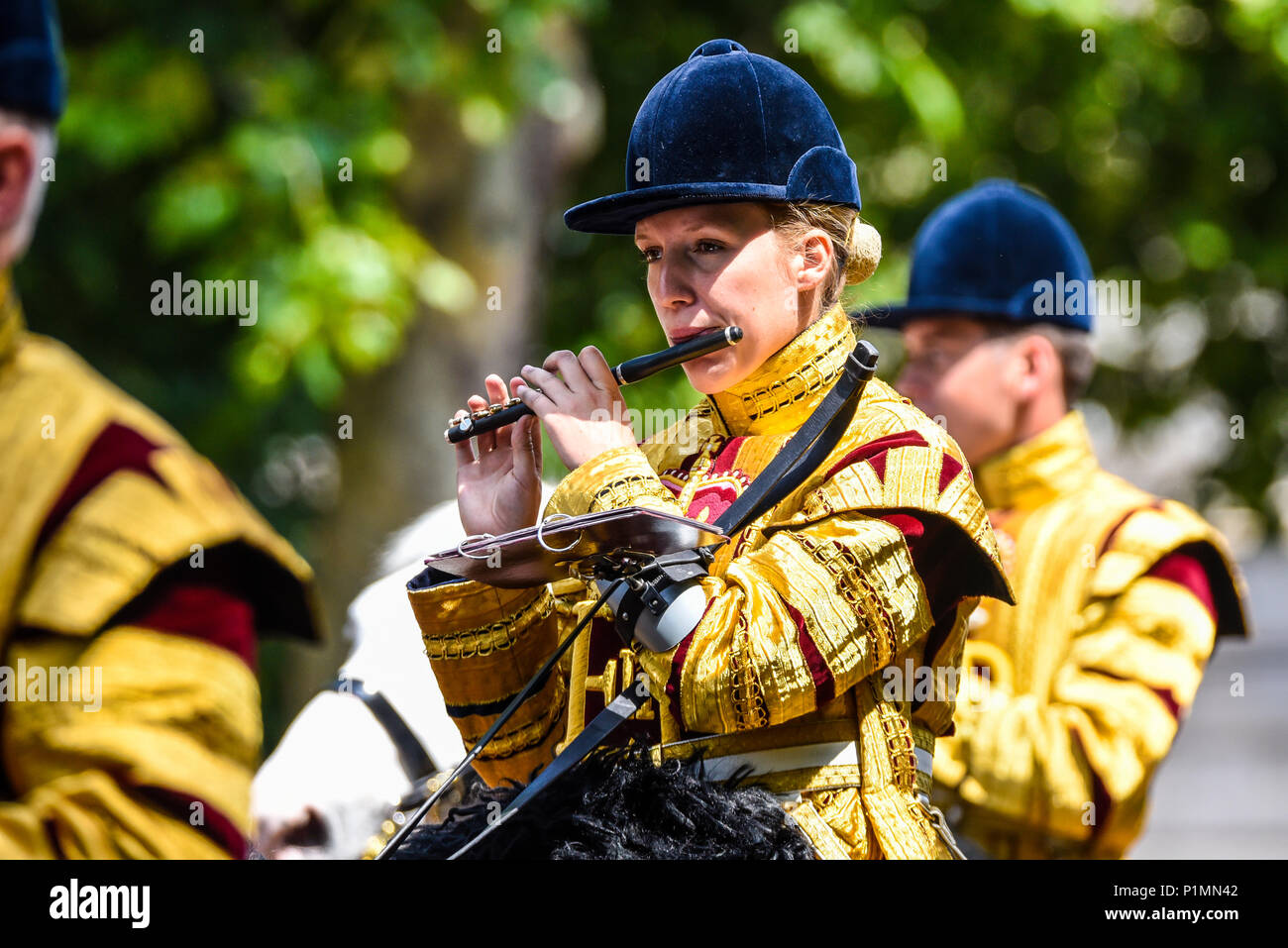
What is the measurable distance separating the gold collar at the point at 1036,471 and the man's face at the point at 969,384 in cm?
4

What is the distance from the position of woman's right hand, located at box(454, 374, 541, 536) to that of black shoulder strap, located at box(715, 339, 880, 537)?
0.28m

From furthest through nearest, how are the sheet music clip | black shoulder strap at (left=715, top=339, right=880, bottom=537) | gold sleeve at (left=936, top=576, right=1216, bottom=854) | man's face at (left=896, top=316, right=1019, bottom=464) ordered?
man's face at (left=896, top=316, right=1019, bottom=464), gold sleeve at (left=936, top=576, right=1216, bottom=854), black shoulder strap at (left=715, top=339, right=880, bottom=537), the sheet music clip

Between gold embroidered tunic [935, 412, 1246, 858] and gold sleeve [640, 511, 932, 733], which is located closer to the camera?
gold sleeve [640, 511, 932, 733]

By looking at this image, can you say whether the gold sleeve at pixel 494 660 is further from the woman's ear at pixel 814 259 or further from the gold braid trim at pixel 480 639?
the woman's ear at pixel 814 259

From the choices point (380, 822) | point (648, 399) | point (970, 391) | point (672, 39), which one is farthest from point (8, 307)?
point (672, 39)

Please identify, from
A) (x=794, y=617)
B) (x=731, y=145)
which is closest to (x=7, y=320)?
(x=731, y=145)

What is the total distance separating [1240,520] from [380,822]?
5.99 meters

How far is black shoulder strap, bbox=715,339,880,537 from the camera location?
1.96 meters

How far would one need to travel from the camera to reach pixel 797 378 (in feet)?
7.01

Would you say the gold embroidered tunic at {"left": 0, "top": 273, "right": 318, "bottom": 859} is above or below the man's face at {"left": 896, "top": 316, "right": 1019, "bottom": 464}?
below

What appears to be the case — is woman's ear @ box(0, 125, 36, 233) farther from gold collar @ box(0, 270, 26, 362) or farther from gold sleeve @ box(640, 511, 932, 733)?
gold sleeve @ box(640, 511, 932, 733)

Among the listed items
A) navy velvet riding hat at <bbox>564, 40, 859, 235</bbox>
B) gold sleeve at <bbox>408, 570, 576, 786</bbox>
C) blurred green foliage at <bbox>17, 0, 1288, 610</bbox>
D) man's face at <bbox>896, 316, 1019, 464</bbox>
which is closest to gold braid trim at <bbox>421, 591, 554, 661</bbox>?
gold sleeve at <bbox>408, 570, 576, 786</bbox>

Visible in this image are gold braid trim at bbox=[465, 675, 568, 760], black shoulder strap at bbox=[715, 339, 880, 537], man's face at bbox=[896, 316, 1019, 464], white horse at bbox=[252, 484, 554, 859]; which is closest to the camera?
black shoulder strap at bbox=[715, 339, 880, 537]

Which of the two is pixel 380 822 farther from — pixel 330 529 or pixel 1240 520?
pixel 1240 520
